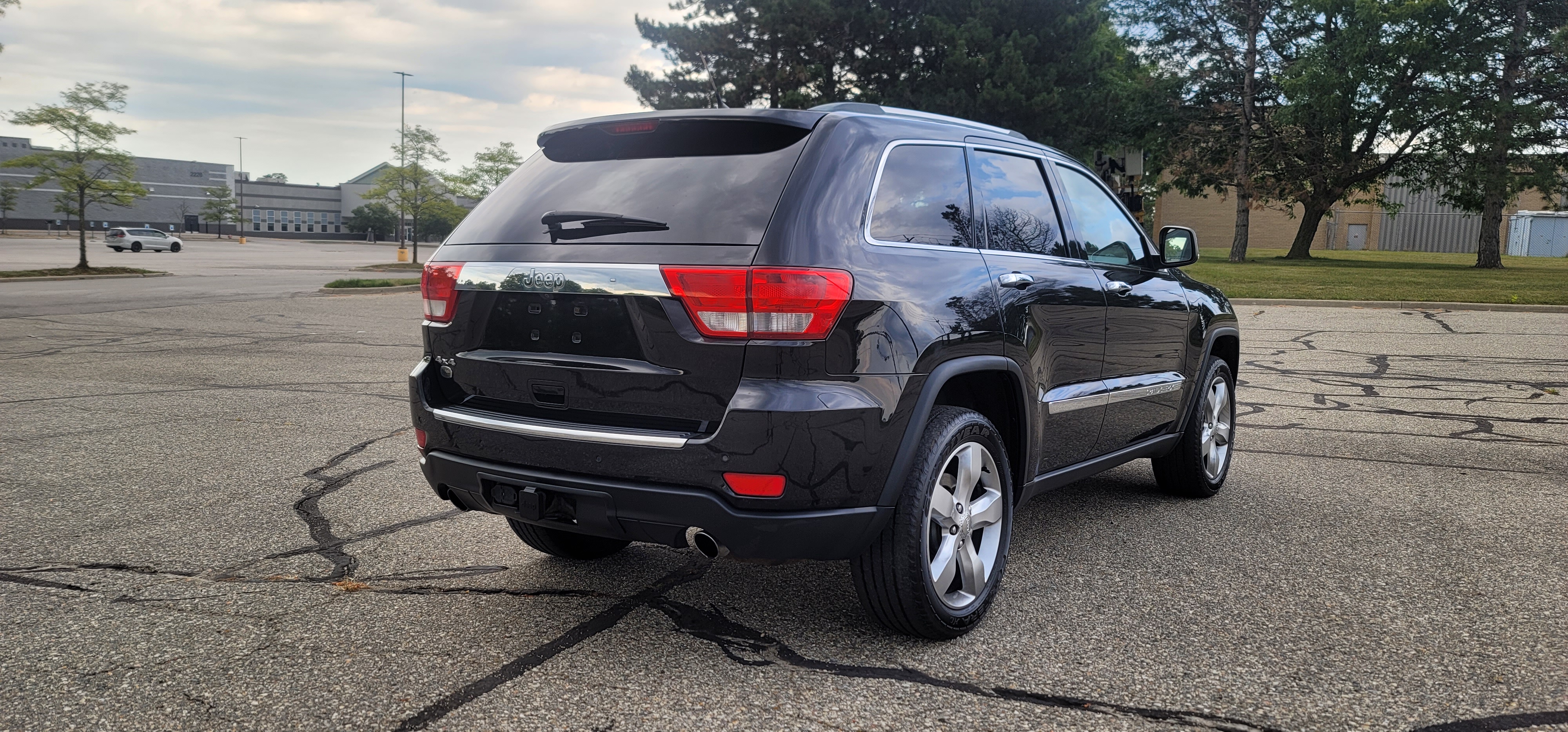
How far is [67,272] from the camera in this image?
2767 centimetres

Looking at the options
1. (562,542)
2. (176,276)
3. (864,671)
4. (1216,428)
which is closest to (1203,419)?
(1216,428)

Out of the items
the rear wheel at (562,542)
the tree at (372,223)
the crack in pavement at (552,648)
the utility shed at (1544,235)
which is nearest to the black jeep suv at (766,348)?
the crack in pavement at (552,648)

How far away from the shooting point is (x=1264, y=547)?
4746 millimetres

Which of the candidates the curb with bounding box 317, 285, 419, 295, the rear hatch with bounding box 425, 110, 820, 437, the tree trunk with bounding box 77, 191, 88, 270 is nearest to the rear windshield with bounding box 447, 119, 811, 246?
the rear hatch with bounding box 425, 110, 820, 437

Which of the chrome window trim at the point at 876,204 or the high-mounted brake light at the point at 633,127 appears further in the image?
the high-mounted brake light at the point at 633,127

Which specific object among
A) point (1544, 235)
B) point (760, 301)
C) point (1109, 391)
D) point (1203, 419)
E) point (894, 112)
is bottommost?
point (1203, 419)

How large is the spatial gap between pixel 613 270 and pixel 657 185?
1.19 ft

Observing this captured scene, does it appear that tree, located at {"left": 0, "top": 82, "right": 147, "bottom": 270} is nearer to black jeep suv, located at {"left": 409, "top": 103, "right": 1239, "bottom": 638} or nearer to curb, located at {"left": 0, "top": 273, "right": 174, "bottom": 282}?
curb, located at {"left": 0, "top": 273, "right": 174, "bottom": 282}

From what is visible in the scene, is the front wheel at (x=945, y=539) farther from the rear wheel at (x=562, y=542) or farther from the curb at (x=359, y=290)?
the curb at (x=359, y=290)

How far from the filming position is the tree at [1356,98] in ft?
114

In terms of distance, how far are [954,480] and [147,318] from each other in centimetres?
1537

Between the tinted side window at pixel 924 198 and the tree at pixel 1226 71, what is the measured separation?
1550 inches

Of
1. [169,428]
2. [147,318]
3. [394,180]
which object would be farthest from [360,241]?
[169,428]

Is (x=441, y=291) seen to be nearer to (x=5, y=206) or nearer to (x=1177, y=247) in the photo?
(x=1177, y=247)
